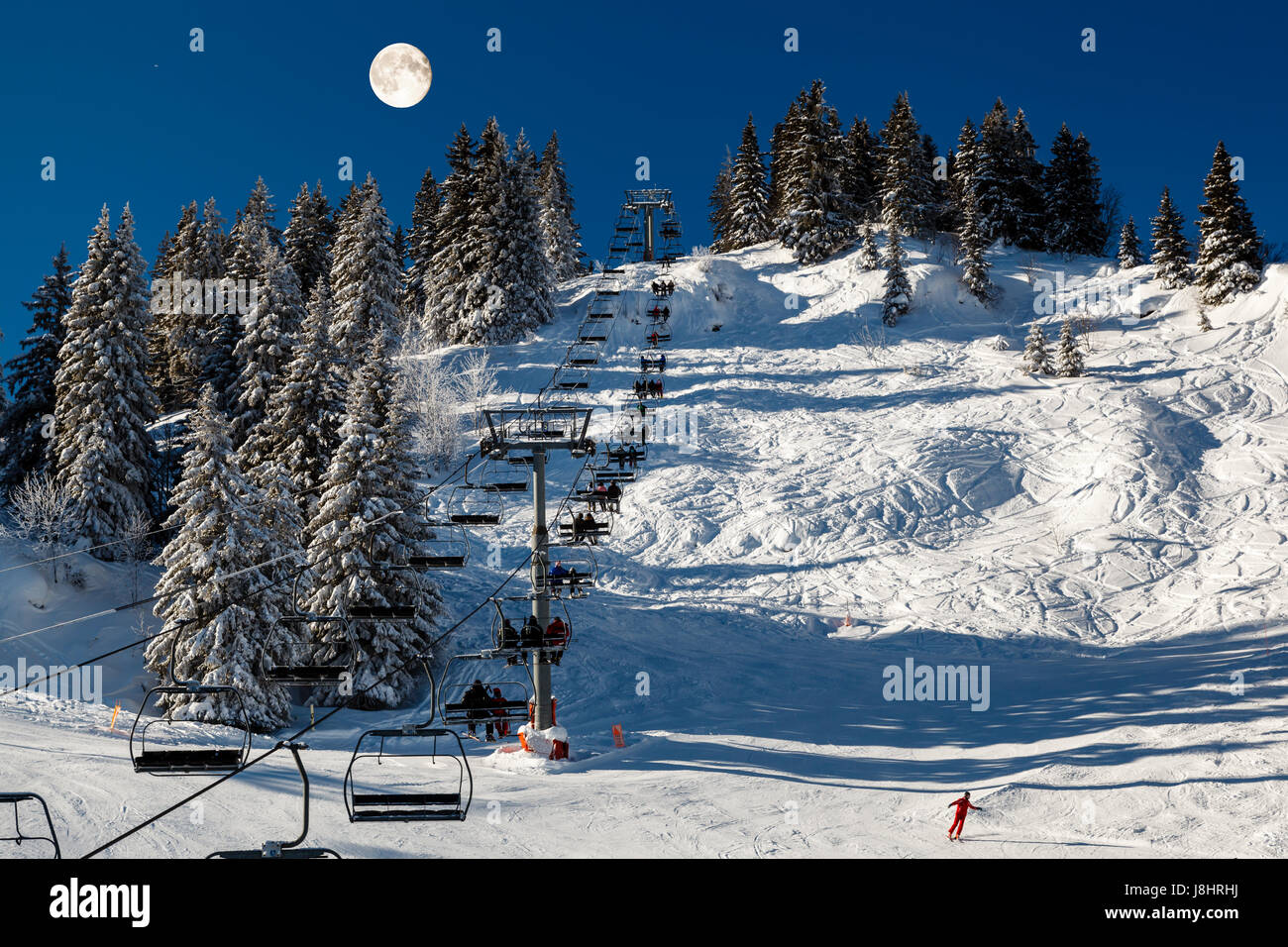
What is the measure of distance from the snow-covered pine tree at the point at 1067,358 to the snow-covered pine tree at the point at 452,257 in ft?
115

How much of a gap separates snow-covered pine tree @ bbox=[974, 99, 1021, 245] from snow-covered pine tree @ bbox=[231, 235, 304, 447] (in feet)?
159

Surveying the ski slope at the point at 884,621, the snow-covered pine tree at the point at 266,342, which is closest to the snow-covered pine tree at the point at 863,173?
the ski slope at the point at 884,621

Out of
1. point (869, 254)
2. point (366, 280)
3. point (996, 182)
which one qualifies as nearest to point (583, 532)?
point (366, 280)

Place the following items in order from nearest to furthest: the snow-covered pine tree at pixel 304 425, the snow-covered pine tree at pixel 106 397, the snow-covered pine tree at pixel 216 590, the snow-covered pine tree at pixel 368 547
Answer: the snow-covered pine tree at pixel 216 590, the snow-covered pine tree at pixel 368 547, the snow-covered pine tree at pixel 304 425, the snow-covered pine tree at pixel 106 397

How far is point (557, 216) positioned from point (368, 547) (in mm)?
49809

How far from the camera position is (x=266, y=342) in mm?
40531

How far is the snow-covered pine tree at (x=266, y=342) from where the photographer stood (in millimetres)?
38812

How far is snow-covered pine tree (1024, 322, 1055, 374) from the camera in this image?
1809 inches

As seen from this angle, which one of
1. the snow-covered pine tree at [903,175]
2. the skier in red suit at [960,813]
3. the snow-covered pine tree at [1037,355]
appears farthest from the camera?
the snow-covered pine tree at [903,175]

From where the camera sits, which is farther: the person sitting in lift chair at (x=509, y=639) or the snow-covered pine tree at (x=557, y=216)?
the snow-covered pine tree at (x=557, y=216)

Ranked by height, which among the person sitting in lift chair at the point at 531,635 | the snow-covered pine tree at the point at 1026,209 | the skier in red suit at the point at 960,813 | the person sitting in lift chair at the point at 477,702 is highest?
the snow-covered pine tree at the point at 1026,209

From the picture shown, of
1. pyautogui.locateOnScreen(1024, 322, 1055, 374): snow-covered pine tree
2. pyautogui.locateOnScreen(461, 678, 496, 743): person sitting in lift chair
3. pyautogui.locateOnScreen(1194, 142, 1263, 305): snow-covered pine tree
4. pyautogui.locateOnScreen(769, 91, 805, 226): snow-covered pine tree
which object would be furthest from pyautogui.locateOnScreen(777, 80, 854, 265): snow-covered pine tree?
pyautogui.locateOnScreen(461, 678, 496, 743): person sitting in lift chair

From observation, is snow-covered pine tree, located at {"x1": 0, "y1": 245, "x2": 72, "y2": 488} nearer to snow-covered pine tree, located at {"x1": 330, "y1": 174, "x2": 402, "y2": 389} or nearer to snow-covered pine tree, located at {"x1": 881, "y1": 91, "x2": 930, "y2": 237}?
snow-covered pine tree, located at {"x1": 330, "y1": 174, "x2": 402, "y2": 389}

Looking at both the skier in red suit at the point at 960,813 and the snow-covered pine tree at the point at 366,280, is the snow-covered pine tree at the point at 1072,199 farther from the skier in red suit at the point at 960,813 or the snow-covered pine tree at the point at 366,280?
the skier in red suit at the point at 960,813
